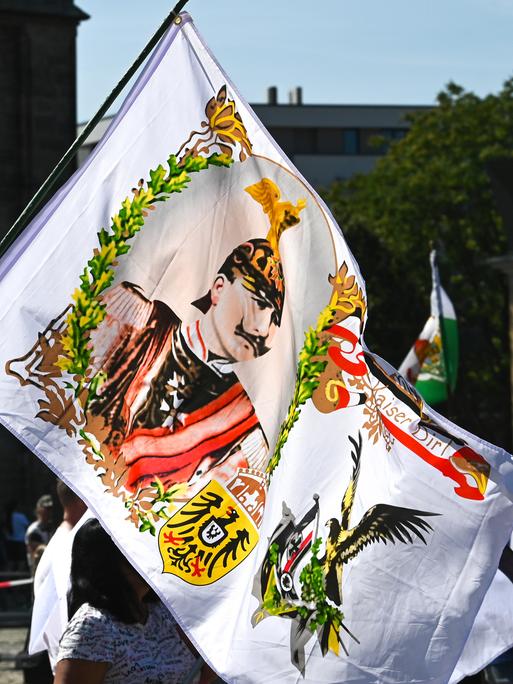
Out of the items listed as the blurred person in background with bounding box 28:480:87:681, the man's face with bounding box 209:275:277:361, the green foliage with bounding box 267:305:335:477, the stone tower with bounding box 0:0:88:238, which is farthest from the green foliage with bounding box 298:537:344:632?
the stone tower with bounding box 0:0:88:238

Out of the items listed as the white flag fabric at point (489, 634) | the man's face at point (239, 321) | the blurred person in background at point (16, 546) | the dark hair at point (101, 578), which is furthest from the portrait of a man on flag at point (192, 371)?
the blurred person in background at point (16, 546)

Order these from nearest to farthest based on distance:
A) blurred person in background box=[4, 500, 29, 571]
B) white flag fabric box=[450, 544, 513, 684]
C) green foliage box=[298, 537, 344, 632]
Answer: green foliage box=[298, 537, 344, 632], white flag fabric box=[450, 544, 513, 684], blurred person in background box=[4, 500, 29, 571]

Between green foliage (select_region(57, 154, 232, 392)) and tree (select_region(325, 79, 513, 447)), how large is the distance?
35370mm

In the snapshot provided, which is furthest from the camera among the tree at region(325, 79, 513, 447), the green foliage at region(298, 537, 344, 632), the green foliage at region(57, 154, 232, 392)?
the tree at region(325, 79, 513, 447)

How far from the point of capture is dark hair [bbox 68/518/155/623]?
→ 13.8ft

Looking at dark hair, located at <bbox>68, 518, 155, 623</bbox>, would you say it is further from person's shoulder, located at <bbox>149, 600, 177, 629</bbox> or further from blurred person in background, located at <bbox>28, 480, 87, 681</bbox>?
blurred person in background, located at <bbox>28, 480, 87, 681</bbox>

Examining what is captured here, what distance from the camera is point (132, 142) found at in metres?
4.52

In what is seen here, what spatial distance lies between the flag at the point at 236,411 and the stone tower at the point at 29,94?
27.7 meters

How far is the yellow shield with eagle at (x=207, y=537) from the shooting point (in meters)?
4.11

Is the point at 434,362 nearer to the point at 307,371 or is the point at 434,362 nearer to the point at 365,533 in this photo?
the point at 307,371

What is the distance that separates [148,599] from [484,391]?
39056mm

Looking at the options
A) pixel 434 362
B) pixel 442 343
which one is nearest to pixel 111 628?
pixel 442 343

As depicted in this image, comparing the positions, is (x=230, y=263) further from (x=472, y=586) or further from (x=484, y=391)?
(x=484, y=391)

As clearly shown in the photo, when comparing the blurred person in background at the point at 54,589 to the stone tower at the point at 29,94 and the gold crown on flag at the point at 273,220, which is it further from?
the stone tower at the point at 29,94
